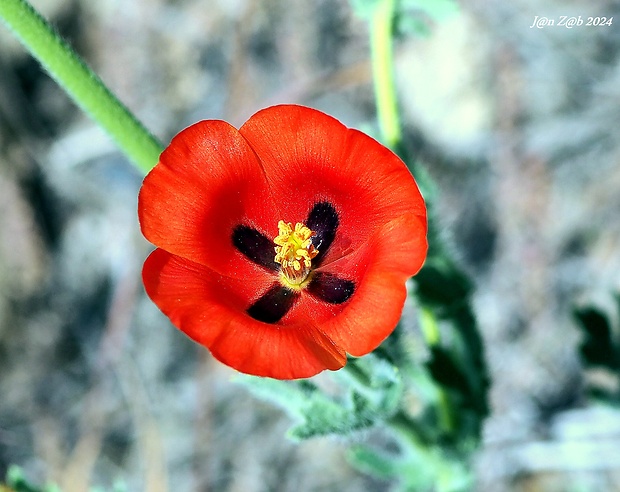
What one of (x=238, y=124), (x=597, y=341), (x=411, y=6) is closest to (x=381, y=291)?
(x=411, y=6)

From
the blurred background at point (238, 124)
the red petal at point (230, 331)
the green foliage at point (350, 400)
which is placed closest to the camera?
the red petal at point (230, 331)

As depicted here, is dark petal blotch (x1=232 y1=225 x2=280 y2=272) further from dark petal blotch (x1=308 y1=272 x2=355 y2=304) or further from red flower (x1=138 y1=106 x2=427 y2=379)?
dark petal blotch (x1=308 y1=272 x2=355 y2=304)

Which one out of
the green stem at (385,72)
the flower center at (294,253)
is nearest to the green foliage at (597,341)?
the green stem at (385,72)

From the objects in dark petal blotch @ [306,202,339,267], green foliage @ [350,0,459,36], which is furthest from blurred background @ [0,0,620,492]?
dark petal blotch @ [306,202,339,267]

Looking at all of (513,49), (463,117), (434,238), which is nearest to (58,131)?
(463,117)

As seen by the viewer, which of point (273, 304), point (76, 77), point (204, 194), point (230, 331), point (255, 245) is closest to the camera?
point (230, 331)

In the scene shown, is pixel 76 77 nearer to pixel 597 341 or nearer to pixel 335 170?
pixel 335 170

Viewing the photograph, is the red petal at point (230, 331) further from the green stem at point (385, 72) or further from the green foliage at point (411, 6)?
the green foliage at point (411, 6)
